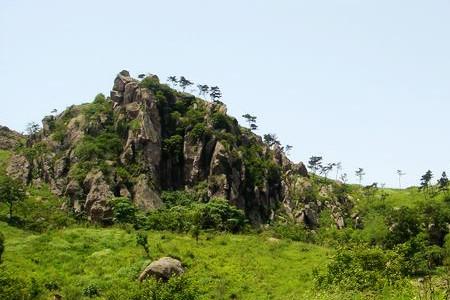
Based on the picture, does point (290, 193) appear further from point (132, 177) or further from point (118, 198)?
point (118, 198)

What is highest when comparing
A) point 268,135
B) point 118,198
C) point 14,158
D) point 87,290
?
point 268,135

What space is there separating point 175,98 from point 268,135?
59.4 meters

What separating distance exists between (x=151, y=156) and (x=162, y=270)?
5687 centimetres

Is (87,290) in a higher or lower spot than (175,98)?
lower

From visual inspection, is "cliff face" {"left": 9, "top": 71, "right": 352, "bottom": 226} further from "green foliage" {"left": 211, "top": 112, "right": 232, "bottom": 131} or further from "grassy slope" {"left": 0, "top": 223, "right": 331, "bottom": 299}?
"grassy slope" {"left": 0, "top": 223, "right": 331, "bottom": 299}

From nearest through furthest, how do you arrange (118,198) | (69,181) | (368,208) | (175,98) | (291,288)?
(291,288)
(118,198)
(69,181)
(175,98)
(368,208)

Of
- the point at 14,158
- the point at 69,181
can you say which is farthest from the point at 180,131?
the point at 14,158

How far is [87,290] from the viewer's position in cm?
6138

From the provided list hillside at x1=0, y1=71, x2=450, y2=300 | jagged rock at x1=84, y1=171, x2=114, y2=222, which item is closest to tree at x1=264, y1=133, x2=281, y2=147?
hillside at x1=0, y1=71, x2=450, y2=300

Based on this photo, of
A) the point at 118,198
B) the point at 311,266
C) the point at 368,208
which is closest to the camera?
the point at 311,266

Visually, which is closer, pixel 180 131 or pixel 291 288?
pixel 291 288

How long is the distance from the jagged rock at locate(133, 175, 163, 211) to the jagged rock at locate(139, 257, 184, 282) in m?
40.0

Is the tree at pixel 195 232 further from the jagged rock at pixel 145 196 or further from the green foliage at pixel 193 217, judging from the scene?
the jagged rock at pixel 145 196

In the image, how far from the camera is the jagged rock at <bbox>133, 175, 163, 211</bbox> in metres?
106
